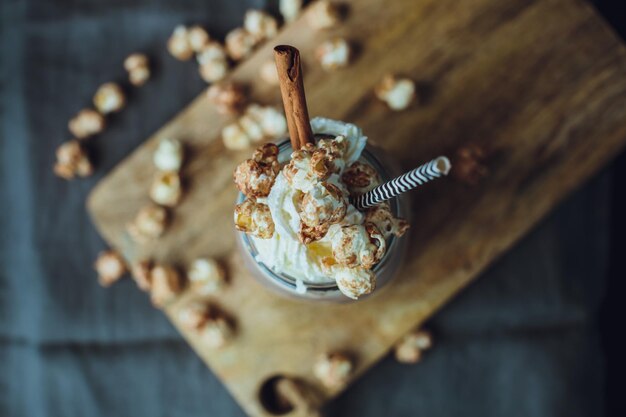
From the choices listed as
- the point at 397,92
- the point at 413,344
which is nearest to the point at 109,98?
the point at 397,92

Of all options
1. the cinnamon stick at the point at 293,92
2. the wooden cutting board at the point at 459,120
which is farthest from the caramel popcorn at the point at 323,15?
the cinnamon stick at the point at 293,92

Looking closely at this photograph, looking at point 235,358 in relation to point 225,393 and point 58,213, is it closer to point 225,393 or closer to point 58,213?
point 225,393

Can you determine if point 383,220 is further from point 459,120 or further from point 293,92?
point 459,120

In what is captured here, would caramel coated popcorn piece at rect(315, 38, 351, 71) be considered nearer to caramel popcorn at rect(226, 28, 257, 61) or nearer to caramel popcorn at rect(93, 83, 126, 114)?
caramel popcorn at rect(226, 28, 257, 61)

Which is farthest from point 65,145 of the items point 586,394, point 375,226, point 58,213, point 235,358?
point 586,394

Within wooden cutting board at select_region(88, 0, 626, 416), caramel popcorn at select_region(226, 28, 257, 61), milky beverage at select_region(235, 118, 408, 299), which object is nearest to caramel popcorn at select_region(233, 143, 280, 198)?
milky beverage at select_region(235, 118, 408, 299)

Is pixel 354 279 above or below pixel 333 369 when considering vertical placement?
above
